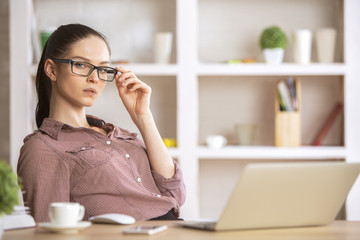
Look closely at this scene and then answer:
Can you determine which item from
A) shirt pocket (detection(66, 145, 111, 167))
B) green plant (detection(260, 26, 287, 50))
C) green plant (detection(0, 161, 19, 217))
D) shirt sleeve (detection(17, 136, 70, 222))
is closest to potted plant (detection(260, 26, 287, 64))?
green plant (detection(260, 26, 287, 50))

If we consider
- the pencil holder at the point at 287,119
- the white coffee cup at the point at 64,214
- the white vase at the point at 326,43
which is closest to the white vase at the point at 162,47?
the pencil holder at the point at 287,119

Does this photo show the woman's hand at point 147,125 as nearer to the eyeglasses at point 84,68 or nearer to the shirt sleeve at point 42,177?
the eyeglasses at point 84,68

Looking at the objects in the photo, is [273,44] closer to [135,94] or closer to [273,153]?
[273,153]

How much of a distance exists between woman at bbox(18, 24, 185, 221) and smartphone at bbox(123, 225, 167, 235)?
0.50 meters

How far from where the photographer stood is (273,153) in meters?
3.43

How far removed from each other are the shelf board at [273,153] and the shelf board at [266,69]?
0.44m

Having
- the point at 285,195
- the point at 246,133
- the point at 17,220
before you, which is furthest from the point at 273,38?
the point at 17,220

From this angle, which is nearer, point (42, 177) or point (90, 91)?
point (42, 177)

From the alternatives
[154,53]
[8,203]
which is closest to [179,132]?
[154,53]

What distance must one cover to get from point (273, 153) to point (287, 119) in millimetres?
232

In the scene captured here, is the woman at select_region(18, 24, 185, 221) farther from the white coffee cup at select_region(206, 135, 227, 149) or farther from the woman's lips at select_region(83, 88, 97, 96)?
the white coffee cup at select_region(206, 135, 227, 149)

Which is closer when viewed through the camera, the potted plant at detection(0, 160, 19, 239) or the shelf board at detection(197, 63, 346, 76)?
the potted plant at detection(0, 160, 19, 239)

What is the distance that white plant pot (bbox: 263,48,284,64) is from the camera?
3471 millimetres

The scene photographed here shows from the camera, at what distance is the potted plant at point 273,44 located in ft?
11.3
